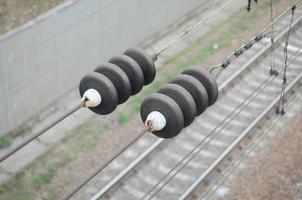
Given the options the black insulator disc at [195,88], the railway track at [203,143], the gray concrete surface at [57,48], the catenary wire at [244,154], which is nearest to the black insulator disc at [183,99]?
the black insulator disc at [195,88]

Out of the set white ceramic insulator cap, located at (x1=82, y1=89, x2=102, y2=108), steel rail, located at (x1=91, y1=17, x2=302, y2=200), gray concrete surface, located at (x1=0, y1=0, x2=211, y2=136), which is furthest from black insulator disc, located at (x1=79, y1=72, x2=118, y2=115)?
gray concrete surface, located at (x1=0, y1=0, x2=211, y2=136)

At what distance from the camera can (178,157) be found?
1434cm

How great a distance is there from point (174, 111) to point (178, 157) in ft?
25.2

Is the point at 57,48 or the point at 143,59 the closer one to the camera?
the point at 143,59

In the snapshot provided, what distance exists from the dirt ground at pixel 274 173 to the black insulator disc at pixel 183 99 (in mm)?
6812

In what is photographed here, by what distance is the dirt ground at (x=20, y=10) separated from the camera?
15.1m

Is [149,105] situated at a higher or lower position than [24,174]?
higher

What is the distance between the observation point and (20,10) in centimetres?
1568

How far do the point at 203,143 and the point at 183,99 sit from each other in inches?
310

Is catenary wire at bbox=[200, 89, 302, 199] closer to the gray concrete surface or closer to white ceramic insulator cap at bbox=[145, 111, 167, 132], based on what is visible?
the gray concrete surface

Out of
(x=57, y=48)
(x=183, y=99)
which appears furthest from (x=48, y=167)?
(x=183, y=99)

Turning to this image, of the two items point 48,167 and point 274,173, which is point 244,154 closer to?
point 274,173

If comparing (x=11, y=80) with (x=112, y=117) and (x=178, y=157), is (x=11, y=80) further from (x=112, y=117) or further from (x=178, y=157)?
(x=178, y=157)

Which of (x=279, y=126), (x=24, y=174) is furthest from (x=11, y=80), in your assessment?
(x=279, y=126)
